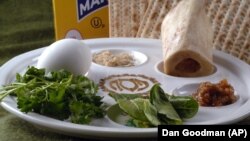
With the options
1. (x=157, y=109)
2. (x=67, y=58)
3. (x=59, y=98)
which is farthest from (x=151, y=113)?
(x=67, y=58)

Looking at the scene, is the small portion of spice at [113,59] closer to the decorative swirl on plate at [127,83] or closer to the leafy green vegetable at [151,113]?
the decorative swirl on plate at [127,83]

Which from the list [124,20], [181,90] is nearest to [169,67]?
[181,90]

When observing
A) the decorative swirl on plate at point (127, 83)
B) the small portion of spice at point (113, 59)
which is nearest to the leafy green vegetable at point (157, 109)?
the decorative swirl on plate at point (127, 83)

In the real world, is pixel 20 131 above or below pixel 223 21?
below

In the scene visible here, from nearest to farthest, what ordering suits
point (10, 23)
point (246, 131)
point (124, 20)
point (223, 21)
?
1. point (246, 131)
2. point (223, 21)
3. point (124, 20)
4. point (10, 23)

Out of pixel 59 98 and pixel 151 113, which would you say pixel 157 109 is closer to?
pixel 151 113

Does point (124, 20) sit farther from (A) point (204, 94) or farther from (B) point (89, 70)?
(A) point (204, 94)

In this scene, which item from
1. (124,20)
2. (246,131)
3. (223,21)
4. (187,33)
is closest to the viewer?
(246,131)

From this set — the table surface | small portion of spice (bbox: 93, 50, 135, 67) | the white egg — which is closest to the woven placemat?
small portion of spice (bbox: 93, 50, 135, 67)
